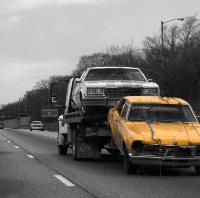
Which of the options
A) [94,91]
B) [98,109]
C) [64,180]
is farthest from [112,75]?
[64,180]

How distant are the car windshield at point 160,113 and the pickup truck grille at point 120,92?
2.63m

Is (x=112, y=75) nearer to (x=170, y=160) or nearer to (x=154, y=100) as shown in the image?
(x=154, y=100)

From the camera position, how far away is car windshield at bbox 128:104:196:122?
48.6 feet

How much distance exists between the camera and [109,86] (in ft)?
58.6

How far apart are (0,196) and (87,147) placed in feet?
26.7

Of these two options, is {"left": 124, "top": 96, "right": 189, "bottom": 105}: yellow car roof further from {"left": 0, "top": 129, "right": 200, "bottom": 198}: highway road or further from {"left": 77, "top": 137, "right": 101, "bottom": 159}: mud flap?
{"left": 77, "top": 137, "right": 101, "bottom": 159}: mud flap

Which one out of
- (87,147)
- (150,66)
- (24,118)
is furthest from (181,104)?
(24,118)

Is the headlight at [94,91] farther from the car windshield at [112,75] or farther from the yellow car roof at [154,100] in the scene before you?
the yellow car roof at [154,100]

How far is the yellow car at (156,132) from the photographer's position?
13.2 m

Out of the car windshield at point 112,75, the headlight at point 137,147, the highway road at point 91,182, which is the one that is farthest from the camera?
the car windshield at point 112,75

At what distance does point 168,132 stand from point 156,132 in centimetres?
26

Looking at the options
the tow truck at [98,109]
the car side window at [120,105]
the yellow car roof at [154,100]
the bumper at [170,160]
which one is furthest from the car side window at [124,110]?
the bumper at [170,160]

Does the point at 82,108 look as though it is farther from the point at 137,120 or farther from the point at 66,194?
the point at 66,194

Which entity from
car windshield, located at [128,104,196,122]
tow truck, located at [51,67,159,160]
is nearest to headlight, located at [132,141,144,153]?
car windshield, located at [128,104,196,122]
